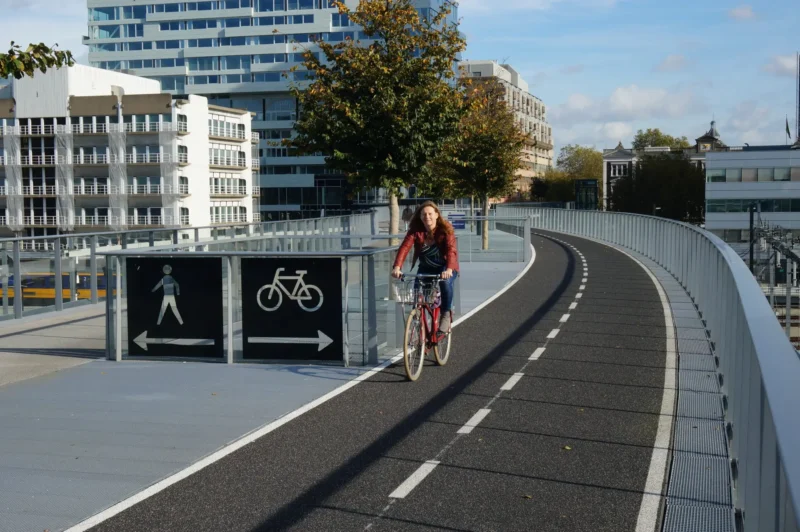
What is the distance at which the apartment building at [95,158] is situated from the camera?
285 feet

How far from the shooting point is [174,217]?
86.5 meters

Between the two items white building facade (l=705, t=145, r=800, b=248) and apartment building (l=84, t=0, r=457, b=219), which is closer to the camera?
apartment building (l=84, t=0, r=457, b=219)

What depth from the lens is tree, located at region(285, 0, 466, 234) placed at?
24.2 metres

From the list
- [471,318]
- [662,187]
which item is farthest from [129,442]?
[662,187]

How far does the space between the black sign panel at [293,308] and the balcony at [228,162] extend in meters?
82.1

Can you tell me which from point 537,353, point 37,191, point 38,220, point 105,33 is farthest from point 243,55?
point 537,353

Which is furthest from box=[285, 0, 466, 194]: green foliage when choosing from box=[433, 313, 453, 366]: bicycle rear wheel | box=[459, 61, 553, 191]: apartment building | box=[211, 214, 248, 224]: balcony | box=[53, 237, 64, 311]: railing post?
box=[459, 61, 553, 191]: apartment building

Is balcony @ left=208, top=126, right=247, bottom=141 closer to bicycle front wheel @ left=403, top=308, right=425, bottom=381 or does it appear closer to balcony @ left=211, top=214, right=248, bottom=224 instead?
balcony @ left=211, top=214, right=248, bottom=224

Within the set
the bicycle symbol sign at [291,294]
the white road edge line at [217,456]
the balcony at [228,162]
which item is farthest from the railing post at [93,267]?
the balcony at [228,162]

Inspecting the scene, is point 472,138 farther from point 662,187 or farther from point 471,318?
point 662,187

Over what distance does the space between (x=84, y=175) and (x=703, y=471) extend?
88610mm

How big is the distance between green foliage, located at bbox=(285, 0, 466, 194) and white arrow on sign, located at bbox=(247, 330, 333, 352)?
13.1 meters

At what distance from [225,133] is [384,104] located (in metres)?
73.4

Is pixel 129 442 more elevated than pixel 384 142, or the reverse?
pixel 384 142
